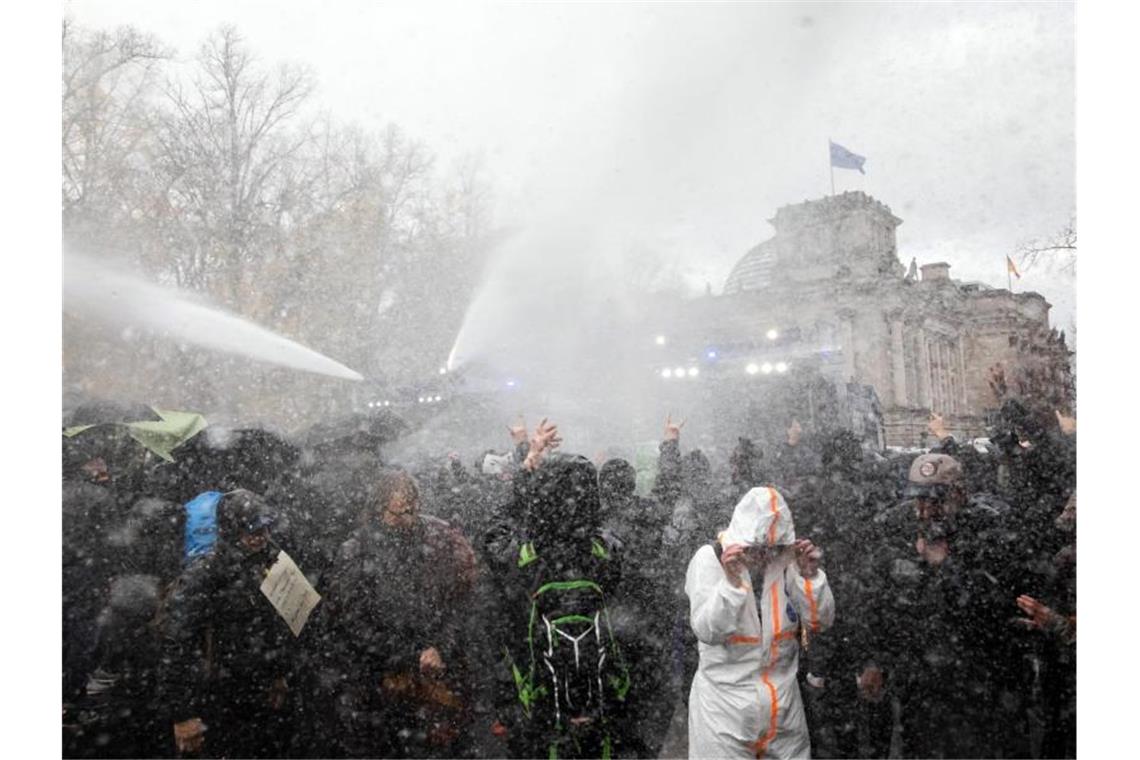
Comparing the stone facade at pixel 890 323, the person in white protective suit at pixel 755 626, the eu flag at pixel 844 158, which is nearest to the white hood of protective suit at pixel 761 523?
the person in white protective suit at pixel 755 626

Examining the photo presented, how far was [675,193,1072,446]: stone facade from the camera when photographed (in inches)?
159

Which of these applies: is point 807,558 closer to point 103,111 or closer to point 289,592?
point 289,592

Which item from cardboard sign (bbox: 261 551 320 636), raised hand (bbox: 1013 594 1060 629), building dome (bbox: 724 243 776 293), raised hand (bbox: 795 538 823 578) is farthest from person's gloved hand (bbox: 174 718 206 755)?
building dome (bbox: 724 243 776 293)

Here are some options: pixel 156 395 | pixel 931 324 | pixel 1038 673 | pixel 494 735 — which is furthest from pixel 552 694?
pixel 156 395

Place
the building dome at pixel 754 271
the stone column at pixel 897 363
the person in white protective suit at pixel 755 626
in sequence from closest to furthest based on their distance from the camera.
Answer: the person in white protective suit at pixel 755 626
the stone column at pixel 897 363
the building dome at pixel 754 271

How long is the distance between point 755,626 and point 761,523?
359mm

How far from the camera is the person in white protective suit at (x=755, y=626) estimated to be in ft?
7.86

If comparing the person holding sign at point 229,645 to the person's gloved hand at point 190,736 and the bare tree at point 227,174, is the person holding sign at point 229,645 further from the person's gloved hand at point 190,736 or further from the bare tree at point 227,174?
the bare tree at point 227,174

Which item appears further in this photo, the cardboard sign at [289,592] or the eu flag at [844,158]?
the eu flag at [844,158]

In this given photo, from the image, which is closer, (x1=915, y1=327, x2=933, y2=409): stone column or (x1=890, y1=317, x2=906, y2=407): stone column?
(x1=915, y1=327, x2=933, y2=409): stone column

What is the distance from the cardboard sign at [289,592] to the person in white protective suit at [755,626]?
1536 mm

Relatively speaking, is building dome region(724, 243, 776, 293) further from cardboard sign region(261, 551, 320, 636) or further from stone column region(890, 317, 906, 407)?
cardboard sign region(261, 551, 320, 636)

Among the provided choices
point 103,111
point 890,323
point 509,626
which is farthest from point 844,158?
point 103,111

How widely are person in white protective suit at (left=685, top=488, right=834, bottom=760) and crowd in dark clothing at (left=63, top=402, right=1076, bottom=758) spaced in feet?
1.47
